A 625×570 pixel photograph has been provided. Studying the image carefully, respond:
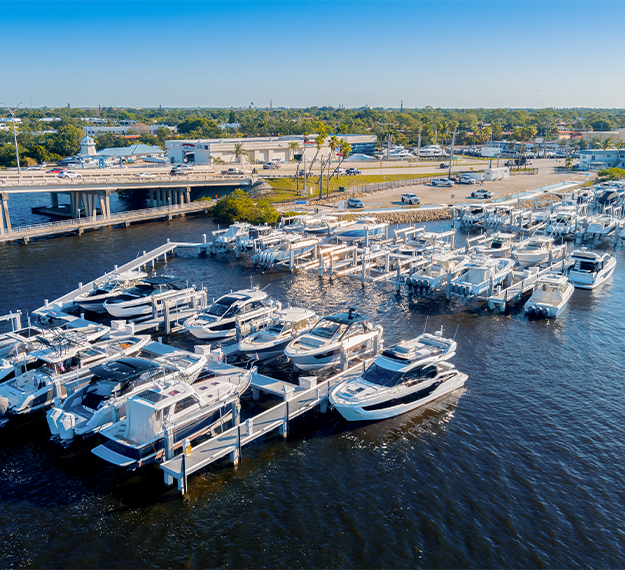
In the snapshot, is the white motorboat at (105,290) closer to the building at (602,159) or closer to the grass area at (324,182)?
the grass area at (324,182)

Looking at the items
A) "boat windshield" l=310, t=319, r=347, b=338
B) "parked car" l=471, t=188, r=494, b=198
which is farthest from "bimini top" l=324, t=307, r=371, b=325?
"parked car" l=471, t=188, r=494, b=198

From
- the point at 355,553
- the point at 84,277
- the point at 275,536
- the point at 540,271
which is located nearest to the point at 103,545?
the point at 275,536

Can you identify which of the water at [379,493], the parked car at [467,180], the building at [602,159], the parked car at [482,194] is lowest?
the water at [379,493]

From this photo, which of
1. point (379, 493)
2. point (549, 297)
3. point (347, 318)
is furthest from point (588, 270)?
point (379, 493)

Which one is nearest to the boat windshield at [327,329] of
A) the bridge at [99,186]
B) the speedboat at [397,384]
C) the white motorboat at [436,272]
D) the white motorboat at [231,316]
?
the speedboat at [397,384]

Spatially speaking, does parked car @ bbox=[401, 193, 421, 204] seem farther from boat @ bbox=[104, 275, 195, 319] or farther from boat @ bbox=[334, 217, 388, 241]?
boat @ bbox=[104, 275, 195, 319]

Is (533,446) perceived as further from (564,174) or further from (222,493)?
(564,174)
